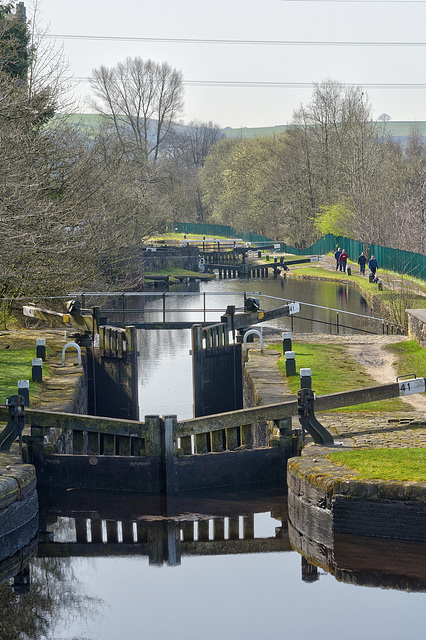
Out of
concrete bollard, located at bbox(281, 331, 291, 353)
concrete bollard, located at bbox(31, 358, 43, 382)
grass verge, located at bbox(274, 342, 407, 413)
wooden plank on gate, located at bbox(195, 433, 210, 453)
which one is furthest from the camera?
concrete bollard, located at bbox(281, 331, 291, 353)

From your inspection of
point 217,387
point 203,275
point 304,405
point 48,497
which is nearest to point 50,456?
point 48,497

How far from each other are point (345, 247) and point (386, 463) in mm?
44953

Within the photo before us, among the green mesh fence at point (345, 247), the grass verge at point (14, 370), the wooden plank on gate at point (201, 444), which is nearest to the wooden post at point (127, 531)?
the wooden plank on gate at point (201, 444)

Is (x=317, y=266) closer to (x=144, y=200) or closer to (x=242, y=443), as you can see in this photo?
(x=144, y=200)

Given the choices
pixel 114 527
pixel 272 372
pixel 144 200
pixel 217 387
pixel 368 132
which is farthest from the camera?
pixel 368 132

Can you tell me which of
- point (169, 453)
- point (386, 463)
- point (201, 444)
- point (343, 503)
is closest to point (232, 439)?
point (201, 444)

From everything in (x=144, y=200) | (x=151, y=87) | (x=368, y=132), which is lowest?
(x=144, y=200)

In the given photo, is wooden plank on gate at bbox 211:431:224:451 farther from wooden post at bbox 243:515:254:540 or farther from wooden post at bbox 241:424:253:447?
wooden post at bbox 243:515:254:540

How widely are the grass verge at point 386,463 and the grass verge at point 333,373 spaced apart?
2537 millimetres

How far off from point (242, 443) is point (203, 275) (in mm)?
38335

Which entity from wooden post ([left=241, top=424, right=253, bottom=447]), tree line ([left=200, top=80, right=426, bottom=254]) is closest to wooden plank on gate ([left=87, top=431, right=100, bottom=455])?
wooden post ([left=241, top=424, right=253, bottom=447])

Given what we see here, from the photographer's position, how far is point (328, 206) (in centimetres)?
6222

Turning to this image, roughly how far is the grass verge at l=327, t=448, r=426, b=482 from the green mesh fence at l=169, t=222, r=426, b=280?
58.5ft

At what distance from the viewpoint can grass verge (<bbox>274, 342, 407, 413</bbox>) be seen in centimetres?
1425
